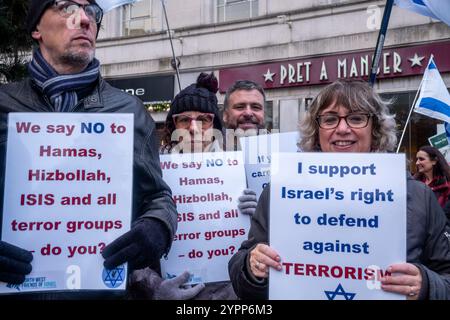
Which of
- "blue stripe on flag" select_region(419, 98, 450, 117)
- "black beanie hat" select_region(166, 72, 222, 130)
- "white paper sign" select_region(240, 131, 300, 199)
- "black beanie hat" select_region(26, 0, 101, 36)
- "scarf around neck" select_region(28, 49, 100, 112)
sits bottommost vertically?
"white paper sign" select_region(240, 131, 300, 199)

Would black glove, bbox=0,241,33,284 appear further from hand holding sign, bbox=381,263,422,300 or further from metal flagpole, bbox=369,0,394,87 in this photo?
metal flagpole, bbox=369,0,394,87

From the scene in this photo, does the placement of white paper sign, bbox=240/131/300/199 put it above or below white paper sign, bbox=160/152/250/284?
above

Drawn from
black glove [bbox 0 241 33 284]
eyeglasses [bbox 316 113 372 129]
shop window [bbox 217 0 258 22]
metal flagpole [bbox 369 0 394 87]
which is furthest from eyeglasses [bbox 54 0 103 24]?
shop window [bbox 217 0 258 22]

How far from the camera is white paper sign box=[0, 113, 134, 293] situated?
1.79m

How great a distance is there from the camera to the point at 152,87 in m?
13.2

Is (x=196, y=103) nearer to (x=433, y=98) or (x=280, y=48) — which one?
(x=433, y=98)

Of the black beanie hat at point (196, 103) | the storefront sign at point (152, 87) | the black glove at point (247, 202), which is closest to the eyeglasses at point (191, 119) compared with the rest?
the black beanie hat at point (196, 103)

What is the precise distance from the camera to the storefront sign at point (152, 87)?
13.0 m

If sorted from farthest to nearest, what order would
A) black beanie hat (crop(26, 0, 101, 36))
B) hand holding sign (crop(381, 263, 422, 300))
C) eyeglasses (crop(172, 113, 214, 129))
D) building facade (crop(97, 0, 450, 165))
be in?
building facade (crop(97, 0, 450, 165)), eyeglasses (crop(172, 113, 214, 129)), black beanie hat (crop(26, 0, 101, 36)), hand holding sign (crop(381, 263, 422, 300))

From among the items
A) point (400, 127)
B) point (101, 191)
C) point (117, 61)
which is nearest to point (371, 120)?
point (101, 191)

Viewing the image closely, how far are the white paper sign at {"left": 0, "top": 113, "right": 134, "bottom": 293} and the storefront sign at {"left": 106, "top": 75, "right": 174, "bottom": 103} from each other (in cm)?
1117

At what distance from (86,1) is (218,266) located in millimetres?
1407

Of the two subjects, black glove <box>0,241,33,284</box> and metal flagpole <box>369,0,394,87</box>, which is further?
metal flagpole <box>369,0,394,87</box>

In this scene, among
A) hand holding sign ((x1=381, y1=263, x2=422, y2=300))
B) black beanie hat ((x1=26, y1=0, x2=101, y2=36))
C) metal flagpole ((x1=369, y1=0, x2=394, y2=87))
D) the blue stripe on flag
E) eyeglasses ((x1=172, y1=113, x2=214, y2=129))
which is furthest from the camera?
the blue stripe on flag
